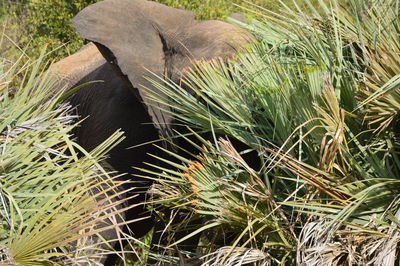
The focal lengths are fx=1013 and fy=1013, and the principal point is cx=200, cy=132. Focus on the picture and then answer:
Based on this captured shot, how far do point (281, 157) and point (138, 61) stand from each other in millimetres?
2576

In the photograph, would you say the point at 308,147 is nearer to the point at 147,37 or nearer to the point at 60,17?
the point at 147,37

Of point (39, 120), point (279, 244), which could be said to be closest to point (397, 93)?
point (279, 244)

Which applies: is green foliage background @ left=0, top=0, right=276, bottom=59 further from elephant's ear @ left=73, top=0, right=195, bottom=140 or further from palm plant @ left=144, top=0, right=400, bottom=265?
palm plant @ left=144, top=0, right=400, bottom=265

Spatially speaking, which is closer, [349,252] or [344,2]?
[349,252]

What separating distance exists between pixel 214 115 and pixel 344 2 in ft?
→ 3.15

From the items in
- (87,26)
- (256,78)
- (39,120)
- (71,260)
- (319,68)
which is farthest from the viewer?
(87,26)

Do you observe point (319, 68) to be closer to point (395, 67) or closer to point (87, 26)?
point (395, 67)

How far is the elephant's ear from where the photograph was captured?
712 cm

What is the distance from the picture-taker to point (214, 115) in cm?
572

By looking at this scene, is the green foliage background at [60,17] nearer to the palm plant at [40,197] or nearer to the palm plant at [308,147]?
the palm plant at [308,147]

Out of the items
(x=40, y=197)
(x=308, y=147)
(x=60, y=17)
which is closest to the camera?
(x=40, y=197)

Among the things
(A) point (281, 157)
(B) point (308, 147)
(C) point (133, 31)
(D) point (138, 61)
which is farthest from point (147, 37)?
(A) point (281, 157)

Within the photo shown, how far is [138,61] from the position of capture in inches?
281

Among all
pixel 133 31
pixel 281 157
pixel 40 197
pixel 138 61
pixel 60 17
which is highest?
pixel 281 157
